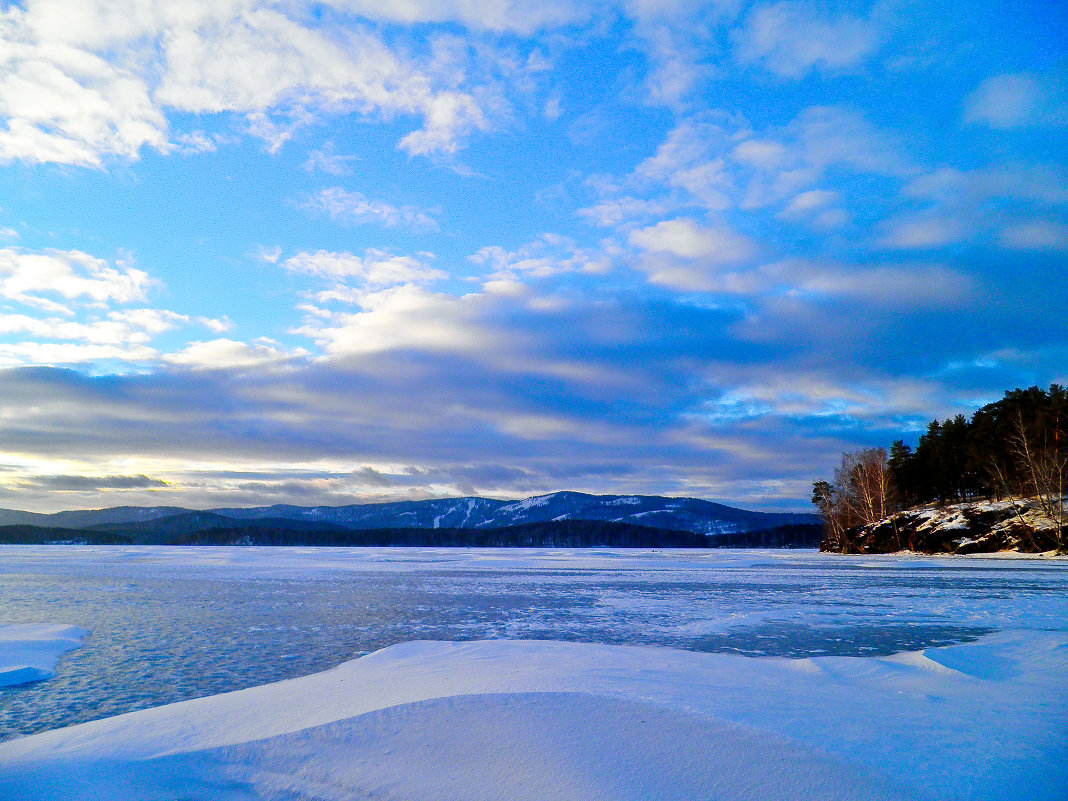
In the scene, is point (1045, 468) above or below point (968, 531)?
above

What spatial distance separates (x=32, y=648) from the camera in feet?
31.7

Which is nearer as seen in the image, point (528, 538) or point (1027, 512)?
point (1027, 512)

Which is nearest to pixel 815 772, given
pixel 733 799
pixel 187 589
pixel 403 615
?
pixel 733 799

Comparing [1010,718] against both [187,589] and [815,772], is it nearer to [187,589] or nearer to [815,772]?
[815,772]

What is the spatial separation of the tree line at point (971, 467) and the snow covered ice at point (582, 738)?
167ft

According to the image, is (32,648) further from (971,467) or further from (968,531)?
(971,467)

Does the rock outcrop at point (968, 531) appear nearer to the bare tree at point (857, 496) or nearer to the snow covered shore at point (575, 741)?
the bare tree at point (857, 496)

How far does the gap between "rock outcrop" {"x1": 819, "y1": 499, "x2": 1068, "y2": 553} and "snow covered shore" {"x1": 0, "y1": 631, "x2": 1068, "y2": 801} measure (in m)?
53.2

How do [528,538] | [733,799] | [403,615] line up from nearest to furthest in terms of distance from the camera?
[733,799] → [403,615] → [528,538]

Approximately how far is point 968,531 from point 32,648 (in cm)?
6546

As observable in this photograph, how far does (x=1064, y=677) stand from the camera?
7.25 m


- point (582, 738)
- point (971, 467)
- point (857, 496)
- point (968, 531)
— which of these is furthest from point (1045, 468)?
point (582, 738)

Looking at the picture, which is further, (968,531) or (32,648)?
(968,531)

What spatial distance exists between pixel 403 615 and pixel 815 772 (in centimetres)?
1118
